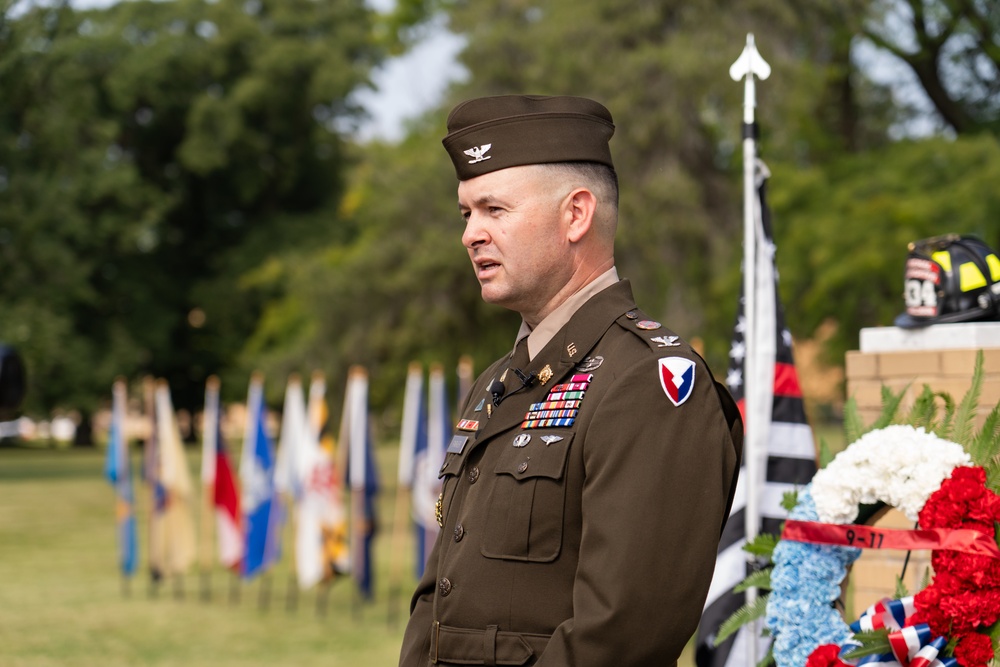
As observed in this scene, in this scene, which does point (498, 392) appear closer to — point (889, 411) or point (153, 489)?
point (889, 411)

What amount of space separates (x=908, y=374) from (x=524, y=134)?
234cm

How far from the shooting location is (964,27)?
52.2 feet

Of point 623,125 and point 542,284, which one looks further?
point 623,125

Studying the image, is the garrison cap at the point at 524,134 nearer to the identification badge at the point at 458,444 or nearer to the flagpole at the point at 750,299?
the identification badge at the point at 458,444

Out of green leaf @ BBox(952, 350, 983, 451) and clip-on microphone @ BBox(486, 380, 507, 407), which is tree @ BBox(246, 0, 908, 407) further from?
clip-on microphone @ BBox(486, 380, 507, 407)

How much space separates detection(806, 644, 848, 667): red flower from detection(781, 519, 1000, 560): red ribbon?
267 mm

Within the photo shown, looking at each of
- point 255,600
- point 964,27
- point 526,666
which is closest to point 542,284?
point 526,666

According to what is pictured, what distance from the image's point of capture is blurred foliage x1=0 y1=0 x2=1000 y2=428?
602 inches

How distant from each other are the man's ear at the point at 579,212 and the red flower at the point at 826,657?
4.45ft

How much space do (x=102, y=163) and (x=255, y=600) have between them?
2336 centimetres

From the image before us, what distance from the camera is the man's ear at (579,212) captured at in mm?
2488

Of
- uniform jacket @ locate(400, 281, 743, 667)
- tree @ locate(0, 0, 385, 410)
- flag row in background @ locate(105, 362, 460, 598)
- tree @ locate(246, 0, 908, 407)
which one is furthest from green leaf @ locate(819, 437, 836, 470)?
tree @ locate(0, 0, 385, 410)

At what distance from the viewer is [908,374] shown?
14.4 feet

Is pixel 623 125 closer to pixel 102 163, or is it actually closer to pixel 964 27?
pixel 964 27
